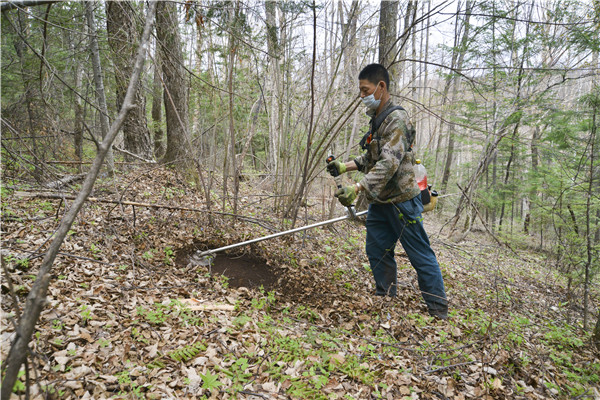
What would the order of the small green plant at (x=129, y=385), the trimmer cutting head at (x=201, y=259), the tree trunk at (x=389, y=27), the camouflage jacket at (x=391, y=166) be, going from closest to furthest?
the small green plant at (x=129, y=385) → the camouflage jacket at (x=391, y=166) → the trimmer cutting head at (x=201, y=259) → the tree trunk at (x=389, y=27)

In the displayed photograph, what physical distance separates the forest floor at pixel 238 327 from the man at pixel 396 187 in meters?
0.44

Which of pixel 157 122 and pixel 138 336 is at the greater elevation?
pixel 157 122

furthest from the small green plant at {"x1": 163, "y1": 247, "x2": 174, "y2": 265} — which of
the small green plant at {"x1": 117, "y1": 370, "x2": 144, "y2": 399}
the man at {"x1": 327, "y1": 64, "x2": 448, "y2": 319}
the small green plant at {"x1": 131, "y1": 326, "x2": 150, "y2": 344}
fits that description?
the man at {"x1": 327, "y1": 64, "x2": 448, "y2": 319}

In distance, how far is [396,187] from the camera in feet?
10.9

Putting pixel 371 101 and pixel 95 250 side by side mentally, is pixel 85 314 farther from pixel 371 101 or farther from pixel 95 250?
pixel 371 101

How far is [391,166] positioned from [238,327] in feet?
6.99

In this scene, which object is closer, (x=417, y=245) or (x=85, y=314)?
(x=85, y=314)

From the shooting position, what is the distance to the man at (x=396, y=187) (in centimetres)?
316

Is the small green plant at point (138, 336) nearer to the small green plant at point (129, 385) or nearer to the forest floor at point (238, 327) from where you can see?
the forest floor at point (238, 327)

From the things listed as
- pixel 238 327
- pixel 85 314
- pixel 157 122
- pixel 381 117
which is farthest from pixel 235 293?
pixel 157 122

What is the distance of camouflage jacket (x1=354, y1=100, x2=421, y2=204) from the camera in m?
3.13

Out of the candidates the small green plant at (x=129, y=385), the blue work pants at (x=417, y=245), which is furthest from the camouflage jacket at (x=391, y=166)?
the small green plant at (x=129, y=385)

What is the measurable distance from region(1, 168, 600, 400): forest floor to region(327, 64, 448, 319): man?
0.44m

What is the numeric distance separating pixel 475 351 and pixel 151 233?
153 inches
